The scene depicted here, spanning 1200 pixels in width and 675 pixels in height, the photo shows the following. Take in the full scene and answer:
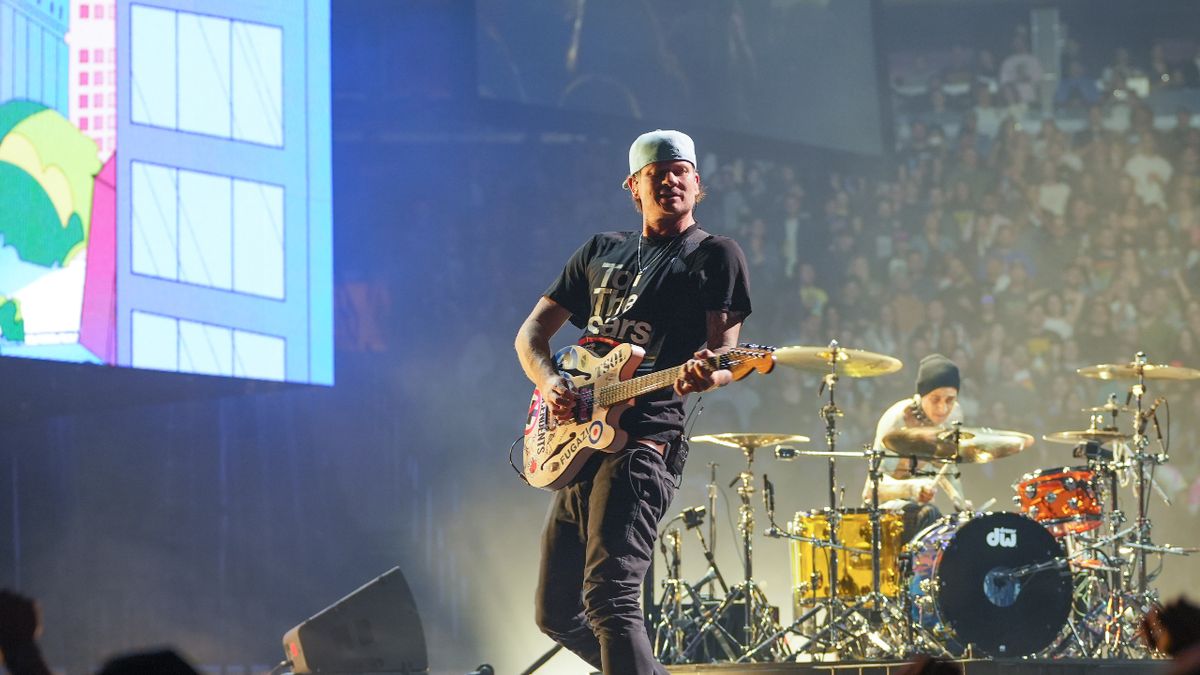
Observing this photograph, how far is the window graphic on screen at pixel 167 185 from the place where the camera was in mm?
7645

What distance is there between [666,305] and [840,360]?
313 centimetres

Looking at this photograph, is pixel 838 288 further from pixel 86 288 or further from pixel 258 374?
pixel 86 288

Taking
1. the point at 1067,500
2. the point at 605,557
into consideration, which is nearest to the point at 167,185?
the point at 1067,500

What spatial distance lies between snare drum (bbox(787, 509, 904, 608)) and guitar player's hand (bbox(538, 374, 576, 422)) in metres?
3.28

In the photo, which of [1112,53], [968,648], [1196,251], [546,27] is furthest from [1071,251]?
[968,648]

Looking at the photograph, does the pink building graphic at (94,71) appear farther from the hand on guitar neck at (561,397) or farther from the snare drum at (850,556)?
the hand on guitar neck at (561,397)

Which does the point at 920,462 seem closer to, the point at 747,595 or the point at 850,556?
the point at 850,556

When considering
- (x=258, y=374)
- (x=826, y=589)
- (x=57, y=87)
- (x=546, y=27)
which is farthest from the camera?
(x=546, y=27)

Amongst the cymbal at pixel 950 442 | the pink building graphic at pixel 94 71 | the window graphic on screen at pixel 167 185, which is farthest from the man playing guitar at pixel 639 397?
the pink building graphic at pixel 94 71

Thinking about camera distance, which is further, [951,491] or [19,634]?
[951,491]

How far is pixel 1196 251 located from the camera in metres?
→ 9.90

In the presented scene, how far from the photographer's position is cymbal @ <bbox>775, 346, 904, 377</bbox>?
6523mm

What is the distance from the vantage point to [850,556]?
22.2 ft

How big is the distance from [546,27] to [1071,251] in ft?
13.3
